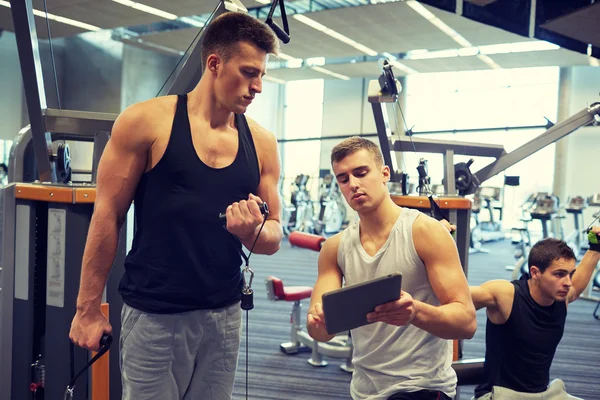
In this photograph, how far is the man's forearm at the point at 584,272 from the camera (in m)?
2.60

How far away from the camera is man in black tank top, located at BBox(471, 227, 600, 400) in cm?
235

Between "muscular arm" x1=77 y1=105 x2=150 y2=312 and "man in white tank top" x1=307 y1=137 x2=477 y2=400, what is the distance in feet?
1.86

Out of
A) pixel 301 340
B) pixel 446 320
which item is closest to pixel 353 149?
pixel 446 320

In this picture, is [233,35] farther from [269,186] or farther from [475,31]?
[475,31]

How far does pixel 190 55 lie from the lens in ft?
7.21

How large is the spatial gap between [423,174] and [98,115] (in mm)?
1852

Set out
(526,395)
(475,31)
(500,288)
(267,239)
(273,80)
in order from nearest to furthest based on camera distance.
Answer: (267,239), (526,395), (500,288), (475,31), (273,80)

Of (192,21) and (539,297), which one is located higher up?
(192,21)

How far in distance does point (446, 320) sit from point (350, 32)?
8366mm

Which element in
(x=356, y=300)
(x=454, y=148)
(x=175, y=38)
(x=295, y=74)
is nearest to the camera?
(x=356, y=300)

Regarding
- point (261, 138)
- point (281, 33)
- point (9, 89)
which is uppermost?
point (9, 89)

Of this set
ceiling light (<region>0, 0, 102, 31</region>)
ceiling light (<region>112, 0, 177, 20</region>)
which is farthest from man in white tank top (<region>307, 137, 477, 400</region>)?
ceiling light (<region>0, 0, 102, 31</region>)

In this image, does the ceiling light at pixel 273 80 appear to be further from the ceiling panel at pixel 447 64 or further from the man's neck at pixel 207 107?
the man's neck at pixel 207 107

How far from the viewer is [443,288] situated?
1.56 metres
